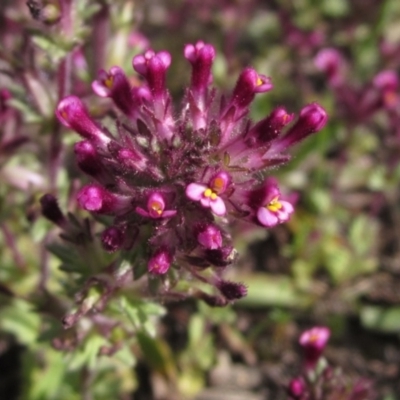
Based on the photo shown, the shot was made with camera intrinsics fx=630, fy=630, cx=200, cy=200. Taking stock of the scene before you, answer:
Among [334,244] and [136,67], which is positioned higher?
[136,67]

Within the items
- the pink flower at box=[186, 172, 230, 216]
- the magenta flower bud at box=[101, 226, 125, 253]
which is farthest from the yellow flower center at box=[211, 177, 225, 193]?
the magenta flower bud at box=[101, 226, 125, 253]

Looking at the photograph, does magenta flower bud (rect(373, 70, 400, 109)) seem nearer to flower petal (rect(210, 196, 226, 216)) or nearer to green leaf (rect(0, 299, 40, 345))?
flower petal (rect(210, 196, 226, 216))

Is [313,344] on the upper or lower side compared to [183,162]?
lower

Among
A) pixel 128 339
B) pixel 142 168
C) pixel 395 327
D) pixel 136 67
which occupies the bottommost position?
pixel 395 327

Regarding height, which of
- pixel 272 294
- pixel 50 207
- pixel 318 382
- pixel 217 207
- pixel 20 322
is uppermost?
pixel 217 207

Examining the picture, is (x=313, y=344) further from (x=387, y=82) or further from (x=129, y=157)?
(x=387, y=82)

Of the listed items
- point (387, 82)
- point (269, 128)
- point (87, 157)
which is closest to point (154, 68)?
point (87, 157)

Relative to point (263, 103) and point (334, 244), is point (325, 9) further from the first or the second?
point (334, 244)

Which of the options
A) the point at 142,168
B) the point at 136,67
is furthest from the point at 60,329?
the point at 136,67
